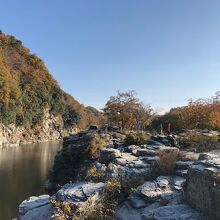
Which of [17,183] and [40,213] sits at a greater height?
[40,213]

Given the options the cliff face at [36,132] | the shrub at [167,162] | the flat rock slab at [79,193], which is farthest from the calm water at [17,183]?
the cliff face at [36,132]

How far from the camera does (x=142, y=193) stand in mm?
11977

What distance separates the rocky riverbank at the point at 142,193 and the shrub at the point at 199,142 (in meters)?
6.58

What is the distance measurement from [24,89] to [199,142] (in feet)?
261

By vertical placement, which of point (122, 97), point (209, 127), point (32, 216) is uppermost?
point (122, 97)

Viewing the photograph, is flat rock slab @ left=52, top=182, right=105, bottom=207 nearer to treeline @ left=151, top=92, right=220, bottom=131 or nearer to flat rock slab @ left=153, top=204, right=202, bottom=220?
flat rock slab @ left=153, top=204, right=202, bottom=220

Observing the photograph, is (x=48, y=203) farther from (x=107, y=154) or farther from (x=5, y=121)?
(x=5, y=121)

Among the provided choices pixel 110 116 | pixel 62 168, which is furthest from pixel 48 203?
pixel 110 116

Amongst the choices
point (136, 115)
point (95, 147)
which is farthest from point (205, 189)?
point (136, 115)

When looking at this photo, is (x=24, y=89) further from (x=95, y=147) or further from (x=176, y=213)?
(x=176, y=213)

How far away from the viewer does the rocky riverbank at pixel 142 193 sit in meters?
10.2

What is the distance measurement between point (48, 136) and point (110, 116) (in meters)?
60.5

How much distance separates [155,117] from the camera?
57781mm

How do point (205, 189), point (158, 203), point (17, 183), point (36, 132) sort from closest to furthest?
point (205, 189), point (158, 203), point (17, 183), point (36, 132)
